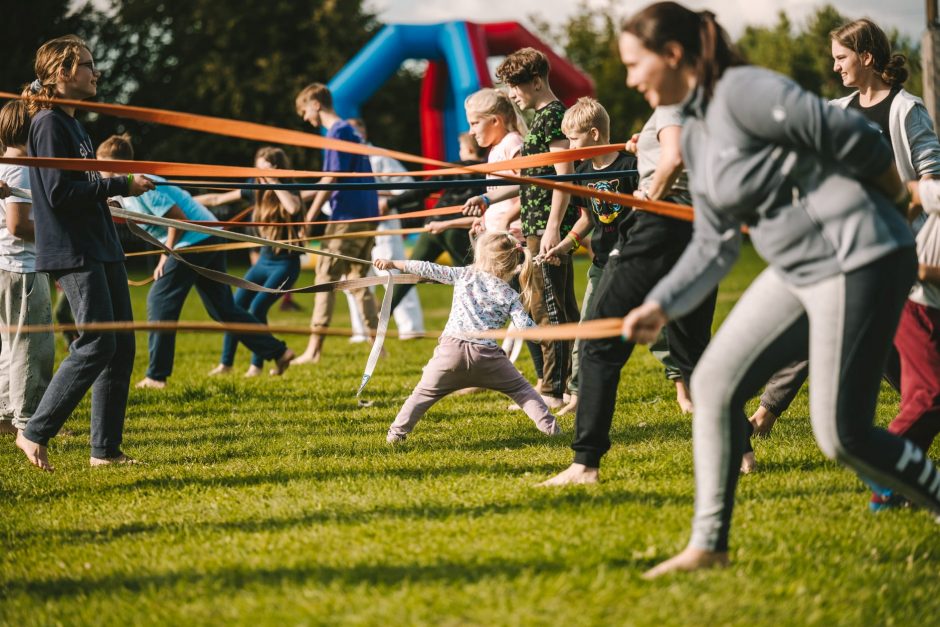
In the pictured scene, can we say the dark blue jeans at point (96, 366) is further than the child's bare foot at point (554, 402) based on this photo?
No

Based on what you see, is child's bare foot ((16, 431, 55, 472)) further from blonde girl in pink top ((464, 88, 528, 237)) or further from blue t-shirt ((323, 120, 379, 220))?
blue t-shirt ((323, 120, 379, 220))

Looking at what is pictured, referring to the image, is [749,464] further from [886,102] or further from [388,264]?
[388,264]

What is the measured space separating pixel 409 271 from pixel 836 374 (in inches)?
129

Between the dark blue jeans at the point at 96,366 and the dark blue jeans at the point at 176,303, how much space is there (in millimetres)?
2942

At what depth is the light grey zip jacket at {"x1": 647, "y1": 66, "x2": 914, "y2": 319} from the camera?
306 centimetres

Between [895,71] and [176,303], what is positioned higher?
[895,71]

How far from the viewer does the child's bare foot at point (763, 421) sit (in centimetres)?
577

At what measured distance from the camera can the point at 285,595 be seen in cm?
337

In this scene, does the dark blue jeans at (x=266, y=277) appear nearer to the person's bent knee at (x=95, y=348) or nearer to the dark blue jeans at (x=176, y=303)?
the dark blue jeans at (x=176, y=303)

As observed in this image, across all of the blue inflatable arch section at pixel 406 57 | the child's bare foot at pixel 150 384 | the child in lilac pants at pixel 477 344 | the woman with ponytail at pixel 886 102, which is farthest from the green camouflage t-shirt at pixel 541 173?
the blue inflatable arch section at pixel 406 57

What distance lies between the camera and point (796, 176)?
317 centimetres

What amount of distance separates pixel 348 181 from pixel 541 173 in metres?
3.46

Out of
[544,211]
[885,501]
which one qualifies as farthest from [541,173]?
[885,501]

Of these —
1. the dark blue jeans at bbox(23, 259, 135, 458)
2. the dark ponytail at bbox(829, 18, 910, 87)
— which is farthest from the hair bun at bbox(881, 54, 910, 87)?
the dark blue jeans at bbox(23, 259, 135, 458)
